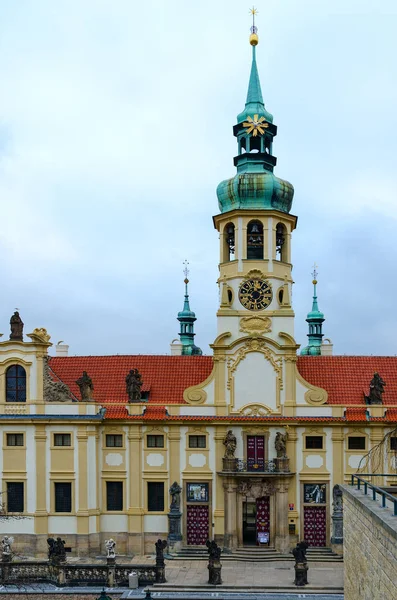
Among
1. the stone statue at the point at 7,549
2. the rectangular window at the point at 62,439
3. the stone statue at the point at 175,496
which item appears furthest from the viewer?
the rectangular window at the point at 62,439

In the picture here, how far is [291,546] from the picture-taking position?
39.8 meters

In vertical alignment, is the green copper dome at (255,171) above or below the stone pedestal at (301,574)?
above

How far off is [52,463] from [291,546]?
1442 centimetres

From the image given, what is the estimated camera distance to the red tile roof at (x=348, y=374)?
41.9 m

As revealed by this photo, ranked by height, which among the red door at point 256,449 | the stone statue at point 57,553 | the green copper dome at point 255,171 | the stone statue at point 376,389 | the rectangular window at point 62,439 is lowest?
the stone statue at point 57,553

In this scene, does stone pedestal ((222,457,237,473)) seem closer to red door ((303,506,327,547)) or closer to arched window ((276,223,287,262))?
red door ((303,506,327,547))

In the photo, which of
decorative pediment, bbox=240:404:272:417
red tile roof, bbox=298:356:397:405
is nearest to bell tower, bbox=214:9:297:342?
red tile roof, bbox=298:356:397:405

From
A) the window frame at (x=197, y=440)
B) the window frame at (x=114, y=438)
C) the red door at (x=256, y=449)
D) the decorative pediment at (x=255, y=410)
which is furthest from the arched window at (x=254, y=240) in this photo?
the window frame at (x=114, y=438)

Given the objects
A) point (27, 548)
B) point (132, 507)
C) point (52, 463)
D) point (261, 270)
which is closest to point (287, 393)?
point (261, 270)

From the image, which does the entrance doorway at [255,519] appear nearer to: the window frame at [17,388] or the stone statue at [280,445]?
the stone statue at [280,445]

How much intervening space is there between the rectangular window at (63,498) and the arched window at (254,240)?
17.4 meters

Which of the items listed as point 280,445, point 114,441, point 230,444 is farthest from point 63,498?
point 280,445

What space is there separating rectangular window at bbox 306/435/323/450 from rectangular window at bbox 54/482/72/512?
45.7 ft

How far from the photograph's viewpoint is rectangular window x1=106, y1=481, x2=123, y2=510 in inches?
1619
